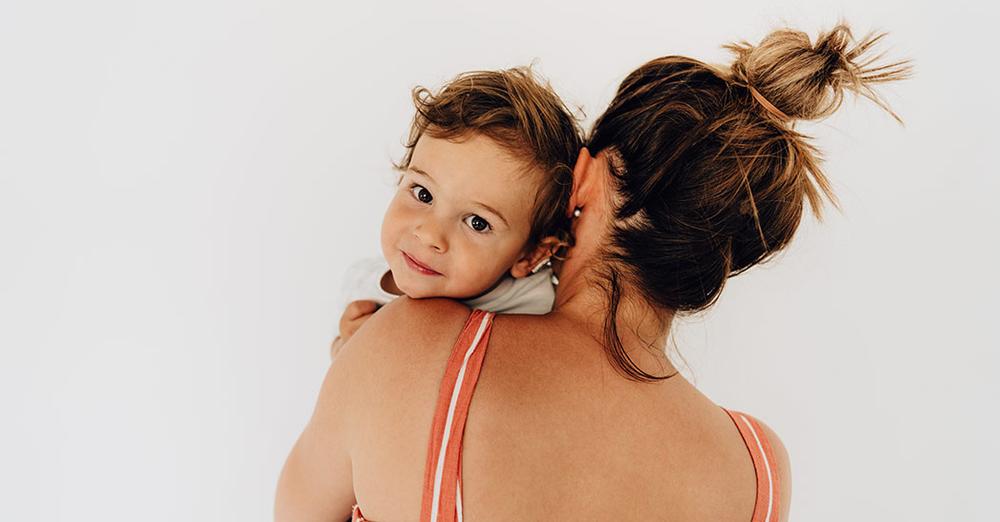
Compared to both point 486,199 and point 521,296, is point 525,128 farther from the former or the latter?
point 521,296

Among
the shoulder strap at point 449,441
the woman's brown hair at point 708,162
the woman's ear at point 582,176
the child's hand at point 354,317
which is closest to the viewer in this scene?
the shoulder strap at point 449,441

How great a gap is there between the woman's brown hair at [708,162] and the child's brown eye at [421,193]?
0.28 meters

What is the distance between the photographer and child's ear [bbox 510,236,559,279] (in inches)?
53.3

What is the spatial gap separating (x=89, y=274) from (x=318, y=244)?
1.78 feet

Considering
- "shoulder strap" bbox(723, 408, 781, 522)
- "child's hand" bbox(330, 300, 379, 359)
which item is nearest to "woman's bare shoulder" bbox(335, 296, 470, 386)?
"child's hand" bbox(330, 300, 379, 359)

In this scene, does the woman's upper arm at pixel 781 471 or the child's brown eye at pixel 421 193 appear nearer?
the woman's upper arm at pixel 781 471

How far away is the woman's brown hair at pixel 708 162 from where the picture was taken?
44.1 inches

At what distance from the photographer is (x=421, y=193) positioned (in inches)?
54.0

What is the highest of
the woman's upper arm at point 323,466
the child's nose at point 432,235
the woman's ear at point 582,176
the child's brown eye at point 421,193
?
the woman's ear at point 582,176

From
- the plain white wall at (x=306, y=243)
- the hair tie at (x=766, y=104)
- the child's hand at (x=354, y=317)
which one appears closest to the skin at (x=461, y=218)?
the child's hand at (x=354, y=317)

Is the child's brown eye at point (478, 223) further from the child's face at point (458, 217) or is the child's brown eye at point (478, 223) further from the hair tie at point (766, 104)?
the hair tie at point (766, 104)

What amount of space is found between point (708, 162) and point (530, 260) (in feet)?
1.22

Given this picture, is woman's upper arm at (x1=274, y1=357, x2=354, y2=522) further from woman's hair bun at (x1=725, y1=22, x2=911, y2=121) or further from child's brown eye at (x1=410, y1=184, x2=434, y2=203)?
woman's hair bun at (x1=725, y1=22, x2=911, y2=121)

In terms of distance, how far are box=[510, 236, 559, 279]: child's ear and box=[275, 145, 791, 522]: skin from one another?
189 millimetres
